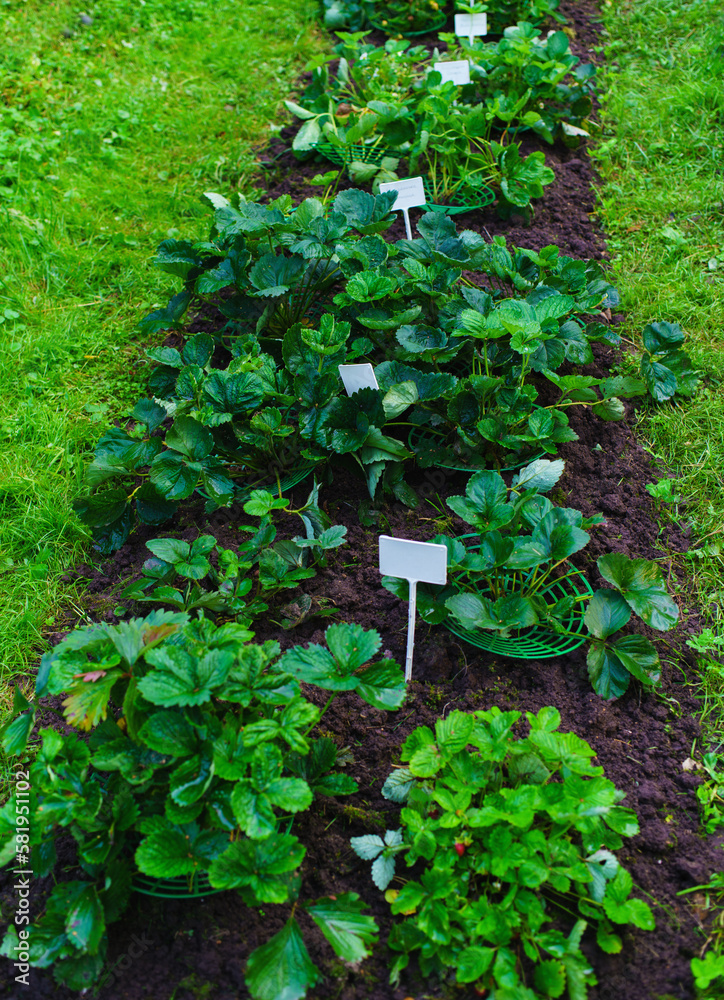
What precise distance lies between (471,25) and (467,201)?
95 centimetres

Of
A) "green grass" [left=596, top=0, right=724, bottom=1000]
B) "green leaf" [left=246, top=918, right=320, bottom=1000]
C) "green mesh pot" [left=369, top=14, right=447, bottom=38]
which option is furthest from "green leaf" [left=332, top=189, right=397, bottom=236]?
"green mesh pot" [left=369, top=14, right=447, bottom=38]

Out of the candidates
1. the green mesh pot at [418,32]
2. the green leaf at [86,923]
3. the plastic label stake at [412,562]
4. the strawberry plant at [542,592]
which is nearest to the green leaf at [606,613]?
the strawberry plant at [542,592]

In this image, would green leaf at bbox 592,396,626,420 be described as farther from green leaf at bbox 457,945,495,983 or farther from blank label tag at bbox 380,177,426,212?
green leaf at bbox 457,945,495,983

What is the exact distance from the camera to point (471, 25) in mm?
3227

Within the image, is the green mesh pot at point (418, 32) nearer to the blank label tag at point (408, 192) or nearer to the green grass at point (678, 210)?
the green grass at point (678, 210)

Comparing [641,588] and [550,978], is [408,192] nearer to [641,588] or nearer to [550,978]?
[641,588]

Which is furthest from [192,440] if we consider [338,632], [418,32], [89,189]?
[418,32]

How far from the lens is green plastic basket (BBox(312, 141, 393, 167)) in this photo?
3.02 metres

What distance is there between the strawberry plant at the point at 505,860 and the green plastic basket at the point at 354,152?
2396 mm

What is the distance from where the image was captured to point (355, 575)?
194 cm

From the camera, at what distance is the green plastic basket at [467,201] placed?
2.86 m

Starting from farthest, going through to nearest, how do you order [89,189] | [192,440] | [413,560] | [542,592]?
[89,189]
[192,440]
[542,592]
[413,560]

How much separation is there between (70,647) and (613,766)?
45.5 inches

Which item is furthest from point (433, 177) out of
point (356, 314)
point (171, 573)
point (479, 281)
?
point (171, 573)
